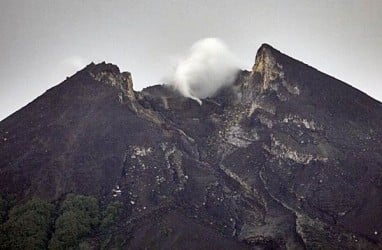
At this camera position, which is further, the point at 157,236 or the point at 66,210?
the point at 66,210

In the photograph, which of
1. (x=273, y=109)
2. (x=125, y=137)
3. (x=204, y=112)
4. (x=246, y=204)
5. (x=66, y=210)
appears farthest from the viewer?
(x=204, y=112)

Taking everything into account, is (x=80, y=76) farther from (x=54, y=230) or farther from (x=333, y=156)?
(x=333, y=156)

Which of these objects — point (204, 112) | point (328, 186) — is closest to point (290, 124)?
point (328, 186)

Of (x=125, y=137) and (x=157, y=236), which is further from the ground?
(x=125, y=137)

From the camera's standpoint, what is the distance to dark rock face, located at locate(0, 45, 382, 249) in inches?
3521

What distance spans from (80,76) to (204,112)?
101 ft

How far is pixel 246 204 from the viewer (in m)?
101

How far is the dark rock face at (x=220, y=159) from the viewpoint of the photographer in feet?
293

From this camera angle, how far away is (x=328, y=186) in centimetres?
9725

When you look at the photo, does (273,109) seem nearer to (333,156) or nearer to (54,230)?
(333,156)

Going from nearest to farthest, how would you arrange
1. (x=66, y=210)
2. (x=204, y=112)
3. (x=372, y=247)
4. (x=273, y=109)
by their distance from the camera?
(x=372, y=247) < (x=66, y=210) < (x=273, y=109) < (x=204, y=112)

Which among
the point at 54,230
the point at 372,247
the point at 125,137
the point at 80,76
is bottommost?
the point at 54,230

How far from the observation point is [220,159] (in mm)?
115938

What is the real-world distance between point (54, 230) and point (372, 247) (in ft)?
164
